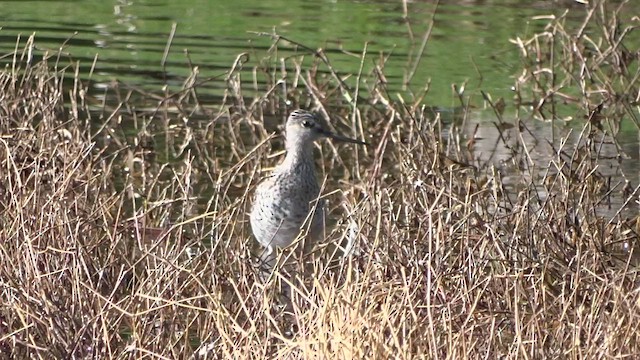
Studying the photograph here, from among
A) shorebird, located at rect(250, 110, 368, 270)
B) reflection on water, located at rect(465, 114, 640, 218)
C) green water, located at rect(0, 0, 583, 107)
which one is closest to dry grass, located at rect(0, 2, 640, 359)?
shorebird, located at rect(250, 110, 368, 270)

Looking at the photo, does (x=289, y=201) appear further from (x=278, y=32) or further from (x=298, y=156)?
(x=278, y=32)

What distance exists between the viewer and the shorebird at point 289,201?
7.60 meters

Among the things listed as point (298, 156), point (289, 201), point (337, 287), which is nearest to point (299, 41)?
point (298, 156)

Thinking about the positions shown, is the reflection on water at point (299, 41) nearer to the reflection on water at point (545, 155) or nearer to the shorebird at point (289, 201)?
the reflection on water at point (545, 155)

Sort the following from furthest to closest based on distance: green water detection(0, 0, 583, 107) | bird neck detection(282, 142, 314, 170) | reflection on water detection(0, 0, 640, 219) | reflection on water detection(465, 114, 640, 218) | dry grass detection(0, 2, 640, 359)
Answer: green water detection(0, 0, 583, 107) < reflection on water detection(0, 0, 640, 219) < reflection on water detection(465, 114, 640, 218) < bird neck detection(282, 142, 314, 170) < dry grass detection(0, 2, 640, 359)

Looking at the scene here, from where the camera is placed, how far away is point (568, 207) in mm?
6742

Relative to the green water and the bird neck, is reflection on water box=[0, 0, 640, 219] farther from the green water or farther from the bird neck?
the bird neck

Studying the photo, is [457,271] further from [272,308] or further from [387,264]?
[272,308]

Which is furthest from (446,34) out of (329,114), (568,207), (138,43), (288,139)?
(568,207)

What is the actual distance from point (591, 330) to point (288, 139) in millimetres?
3244

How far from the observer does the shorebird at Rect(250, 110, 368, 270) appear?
7598 millimetres

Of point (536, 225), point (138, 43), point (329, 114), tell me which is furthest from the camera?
point (138, 43)

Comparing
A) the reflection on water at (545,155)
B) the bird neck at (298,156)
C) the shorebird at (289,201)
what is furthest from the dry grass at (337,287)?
the reflection on water at (545,155)

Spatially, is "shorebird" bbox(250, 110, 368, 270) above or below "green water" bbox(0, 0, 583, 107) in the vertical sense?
above
